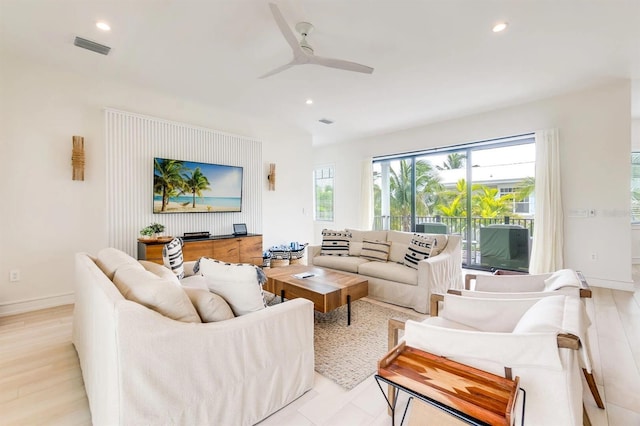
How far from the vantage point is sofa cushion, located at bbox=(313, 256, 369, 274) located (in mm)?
3973

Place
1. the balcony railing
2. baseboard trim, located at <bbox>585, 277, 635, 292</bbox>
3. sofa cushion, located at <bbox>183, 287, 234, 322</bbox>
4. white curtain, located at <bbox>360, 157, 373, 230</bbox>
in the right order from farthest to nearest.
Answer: white curtain, located at <bbox>360, 157, 373, 230</bbox>
the balcony railing
baseboard trim, located at <bbox>585, 277, 635, 292</bbox>
sofa cushion, located at <bbox>183, 287, 234, 322</bbox>

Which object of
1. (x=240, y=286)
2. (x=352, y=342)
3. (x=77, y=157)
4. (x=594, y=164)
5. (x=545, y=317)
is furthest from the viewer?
(x=594, y=164)

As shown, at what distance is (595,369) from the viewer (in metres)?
2.08

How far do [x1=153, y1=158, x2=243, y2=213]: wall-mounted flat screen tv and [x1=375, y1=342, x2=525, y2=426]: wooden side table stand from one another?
401 cm

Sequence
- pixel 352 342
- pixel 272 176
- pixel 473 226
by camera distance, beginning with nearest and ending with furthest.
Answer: pixel 352 342 < pixel 473 226 < pixel 272 176

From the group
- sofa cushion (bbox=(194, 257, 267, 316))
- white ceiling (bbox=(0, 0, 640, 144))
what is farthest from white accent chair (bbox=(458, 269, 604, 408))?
white ceiling (bbox=(0, 0, 640, 144))

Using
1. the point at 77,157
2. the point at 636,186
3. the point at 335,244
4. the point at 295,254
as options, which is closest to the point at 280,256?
the point at 295,254

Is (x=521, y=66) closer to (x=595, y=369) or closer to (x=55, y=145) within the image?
(x=595, y=369)

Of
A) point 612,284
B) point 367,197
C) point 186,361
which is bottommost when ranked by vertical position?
point 612,284

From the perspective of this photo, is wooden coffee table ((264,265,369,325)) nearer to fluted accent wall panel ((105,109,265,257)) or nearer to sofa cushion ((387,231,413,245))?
sofa cushion ((387,231,413,245))

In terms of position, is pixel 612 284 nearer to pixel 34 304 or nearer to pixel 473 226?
pixel 473 226

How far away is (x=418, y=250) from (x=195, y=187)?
3.46 m

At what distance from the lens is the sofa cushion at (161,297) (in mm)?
1369

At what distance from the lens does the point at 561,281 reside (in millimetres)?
1748
